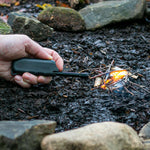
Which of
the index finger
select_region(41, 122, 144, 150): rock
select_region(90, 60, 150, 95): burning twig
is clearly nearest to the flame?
select_region(90, 60, 150, 95): burning twig

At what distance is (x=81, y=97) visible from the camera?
8.58 ft

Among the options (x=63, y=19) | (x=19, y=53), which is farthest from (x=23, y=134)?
(x=63, y=19)

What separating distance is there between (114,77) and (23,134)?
1.77 m

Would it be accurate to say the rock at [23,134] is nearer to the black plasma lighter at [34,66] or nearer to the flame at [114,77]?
the black plasma lighter at [34,66]

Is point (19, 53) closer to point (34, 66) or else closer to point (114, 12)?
point (34, 66)

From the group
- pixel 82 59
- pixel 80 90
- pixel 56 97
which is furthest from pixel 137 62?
pixel 56 97

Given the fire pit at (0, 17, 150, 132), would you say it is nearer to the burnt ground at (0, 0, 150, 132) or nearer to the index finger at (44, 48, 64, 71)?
the burnt ground at (0, 0, 150, 132)

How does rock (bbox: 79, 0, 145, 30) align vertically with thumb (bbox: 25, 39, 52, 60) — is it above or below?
below

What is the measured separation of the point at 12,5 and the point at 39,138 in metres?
5.41

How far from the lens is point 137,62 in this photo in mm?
3387

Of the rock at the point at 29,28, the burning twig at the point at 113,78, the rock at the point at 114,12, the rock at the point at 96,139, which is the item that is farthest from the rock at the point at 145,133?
the rock at the point at 114,12

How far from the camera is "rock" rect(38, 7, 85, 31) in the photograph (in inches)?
→ 175

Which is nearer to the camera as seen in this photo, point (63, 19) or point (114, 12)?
point (63, 19)

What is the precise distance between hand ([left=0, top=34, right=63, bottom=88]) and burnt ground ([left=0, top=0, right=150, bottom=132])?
0.33 ft
